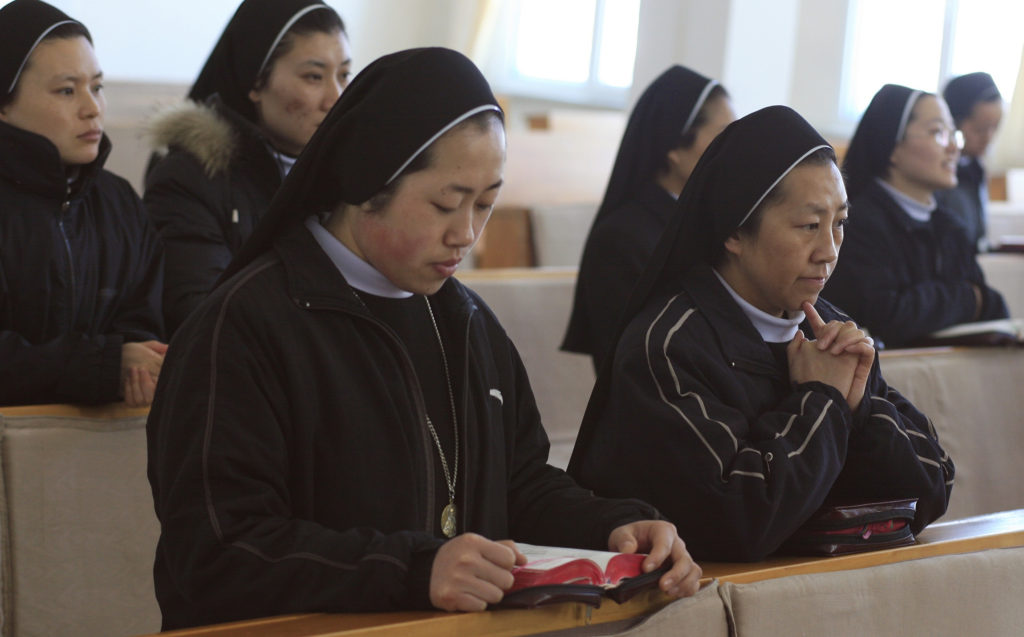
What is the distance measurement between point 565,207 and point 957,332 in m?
2.44

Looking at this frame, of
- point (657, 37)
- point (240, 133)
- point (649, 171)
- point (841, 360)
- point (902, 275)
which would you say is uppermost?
point (657, 37)

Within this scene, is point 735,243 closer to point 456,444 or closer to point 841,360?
point 841,360

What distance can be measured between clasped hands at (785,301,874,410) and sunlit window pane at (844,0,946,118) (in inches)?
331

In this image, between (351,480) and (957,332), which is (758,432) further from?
A: (957,332)

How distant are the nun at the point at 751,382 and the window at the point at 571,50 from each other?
9.05m

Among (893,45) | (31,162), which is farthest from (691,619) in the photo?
(893,45)

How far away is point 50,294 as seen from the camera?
2.88 m

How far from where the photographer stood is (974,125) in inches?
231

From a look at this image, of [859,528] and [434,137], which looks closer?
[434,137]

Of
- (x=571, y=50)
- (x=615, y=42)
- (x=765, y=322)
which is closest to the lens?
(x=765, y=322)

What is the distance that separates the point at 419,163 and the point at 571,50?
10.3 m

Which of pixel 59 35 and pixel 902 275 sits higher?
pixel 59 35

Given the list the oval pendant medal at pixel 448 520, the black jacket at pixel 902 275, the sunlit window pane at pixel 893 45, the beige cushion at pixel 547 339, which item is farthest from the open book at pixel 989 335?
the sunlit window pane at pixel 893 45

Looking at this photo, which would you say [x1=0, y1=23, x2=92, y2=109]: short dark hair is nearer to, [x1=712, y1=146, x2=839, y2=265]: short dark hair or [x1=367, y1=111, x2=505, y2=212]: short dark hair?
[x1=367, y1=111, x2=505, y2=212]: short dark hair
